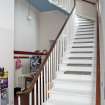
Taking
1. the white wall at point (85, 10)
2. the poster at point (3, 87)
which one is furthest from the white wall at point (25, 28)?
the white wall at point (85, 10)

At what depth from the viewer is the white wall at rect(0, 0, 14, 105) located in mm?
5250

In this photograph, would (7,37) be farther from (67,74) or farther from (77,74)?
(77,74)

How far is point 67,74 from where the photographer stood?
15.3 ft

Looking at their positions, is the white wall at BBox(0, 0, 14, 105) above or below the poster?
above

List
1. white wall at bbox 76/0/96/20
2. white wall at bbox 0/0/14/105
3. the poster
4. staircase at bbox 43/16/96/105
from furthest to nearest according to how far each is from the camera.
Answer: white wall at bbox 76/0/96/20, white wall at bbox 0/0/14/105, the poster, staircase at bbox 43/16/96/105

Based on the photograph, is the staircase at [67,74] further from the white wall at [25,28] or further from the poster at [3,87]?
the white wall at [25,28]

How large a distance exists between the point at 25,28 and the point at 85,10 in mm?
2443

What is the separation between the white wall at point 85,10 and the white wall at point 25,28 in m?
2.17

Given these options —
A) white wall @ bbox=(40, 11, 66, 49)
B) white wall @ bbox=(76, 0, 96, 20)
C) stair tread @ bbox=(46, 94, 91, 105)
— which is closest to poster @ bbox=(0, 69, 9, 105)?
stair tread @ bbox=(46, 94, 91, 105)

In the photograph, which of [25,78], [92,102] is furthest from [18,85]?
[92,102]

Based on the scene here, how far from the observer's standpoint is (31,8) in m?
8.16

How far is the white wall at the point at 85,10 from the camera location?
6.75 m

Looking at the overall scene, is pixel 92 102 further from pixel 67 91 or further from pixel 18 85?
pixel 18 85

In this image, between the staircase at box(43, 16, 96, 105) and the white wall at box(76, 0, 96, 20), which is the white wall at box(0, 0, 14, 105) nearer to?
the staircase at box(43, 16, 96, 105)
